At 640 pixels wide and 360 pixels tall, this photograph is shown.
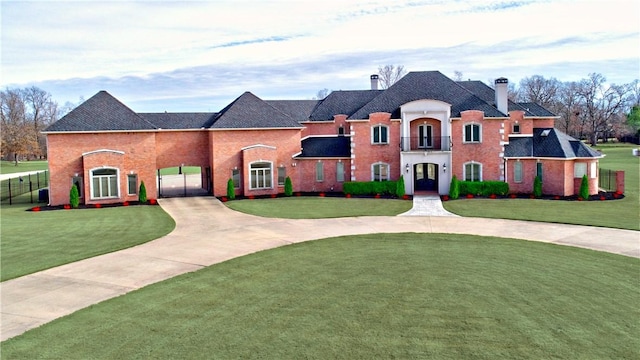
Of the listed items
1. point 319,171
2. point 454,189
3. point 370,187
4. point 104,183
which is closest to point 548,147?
point 454,189

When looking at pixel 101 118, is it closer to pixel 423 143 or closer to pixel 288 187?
pixel 288 187

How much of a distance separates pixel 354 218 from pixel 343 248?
7611 mm

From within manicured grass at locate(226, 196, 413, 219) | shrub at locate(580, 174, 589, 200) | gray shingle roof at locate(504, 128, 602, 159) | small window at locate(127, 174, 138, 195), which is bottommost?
manicured grass at locate(226, 196, 413, 219)

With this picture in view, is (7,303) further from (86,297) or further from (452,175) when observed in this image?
(452,175)

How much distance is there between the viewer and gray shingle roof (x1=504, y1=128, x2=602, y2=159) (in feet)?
110

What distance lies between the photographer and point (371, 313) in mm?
11828

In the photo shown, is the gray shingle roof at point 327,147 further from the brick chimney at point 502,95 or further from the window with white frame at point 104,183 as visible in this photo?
the window with white frame at point 104,183

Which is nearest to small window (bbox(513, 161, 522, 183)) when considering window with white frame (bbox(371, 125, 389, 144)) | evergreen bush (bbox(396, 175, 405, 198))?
evergreen bush (bbox(396, 175, 405, 198))

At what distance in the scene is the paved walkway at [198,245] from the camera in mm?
13547

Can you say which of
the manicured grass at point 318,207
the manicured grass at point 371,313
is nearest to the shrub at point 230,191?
the manicured grass at point 318,207

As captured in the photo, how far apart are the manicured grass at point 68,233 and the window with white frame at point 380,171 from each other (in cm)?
1536

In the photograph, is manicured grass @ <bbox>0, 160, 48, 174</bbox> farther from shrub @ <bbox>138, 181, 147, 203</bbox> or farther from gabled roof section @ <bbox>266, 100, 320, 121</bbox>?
shrub @ <bbox>138, 181, 147, 203</bbox>

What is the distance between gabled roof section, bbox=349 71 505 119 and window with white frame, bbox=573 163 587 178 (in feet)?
19.8

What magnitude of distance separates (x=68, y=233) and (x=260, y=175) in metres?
16.2
